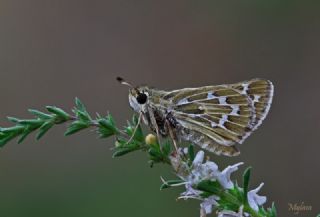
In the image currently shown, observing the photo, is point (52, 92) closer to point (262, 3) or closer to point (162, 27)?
point (162, 27)

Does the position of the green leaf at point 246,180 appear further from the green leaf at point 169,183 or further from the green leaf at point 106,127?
the green leaf at point 106,127

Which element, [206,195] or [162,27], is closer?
[206,195]

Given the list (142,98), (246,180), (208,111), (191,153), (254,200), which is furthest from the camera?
(208,111)

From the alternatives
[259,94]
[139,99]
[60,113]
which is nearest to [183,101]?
[139,99]

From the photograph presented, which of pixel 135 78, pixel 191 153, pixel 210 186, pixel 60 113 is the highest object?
pixel 135 78

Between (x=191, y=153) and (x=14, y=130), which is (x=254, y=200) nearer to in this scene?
(x=191, y=153)

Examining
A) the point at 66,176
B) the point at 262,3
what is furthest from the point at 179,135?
the point at 262,3

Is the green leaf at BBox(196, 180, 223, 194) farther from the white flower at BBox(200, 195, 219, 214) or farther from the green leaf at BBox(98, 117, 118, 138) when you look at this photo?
the green leaf at BBox(98, 117, 118, 138)
